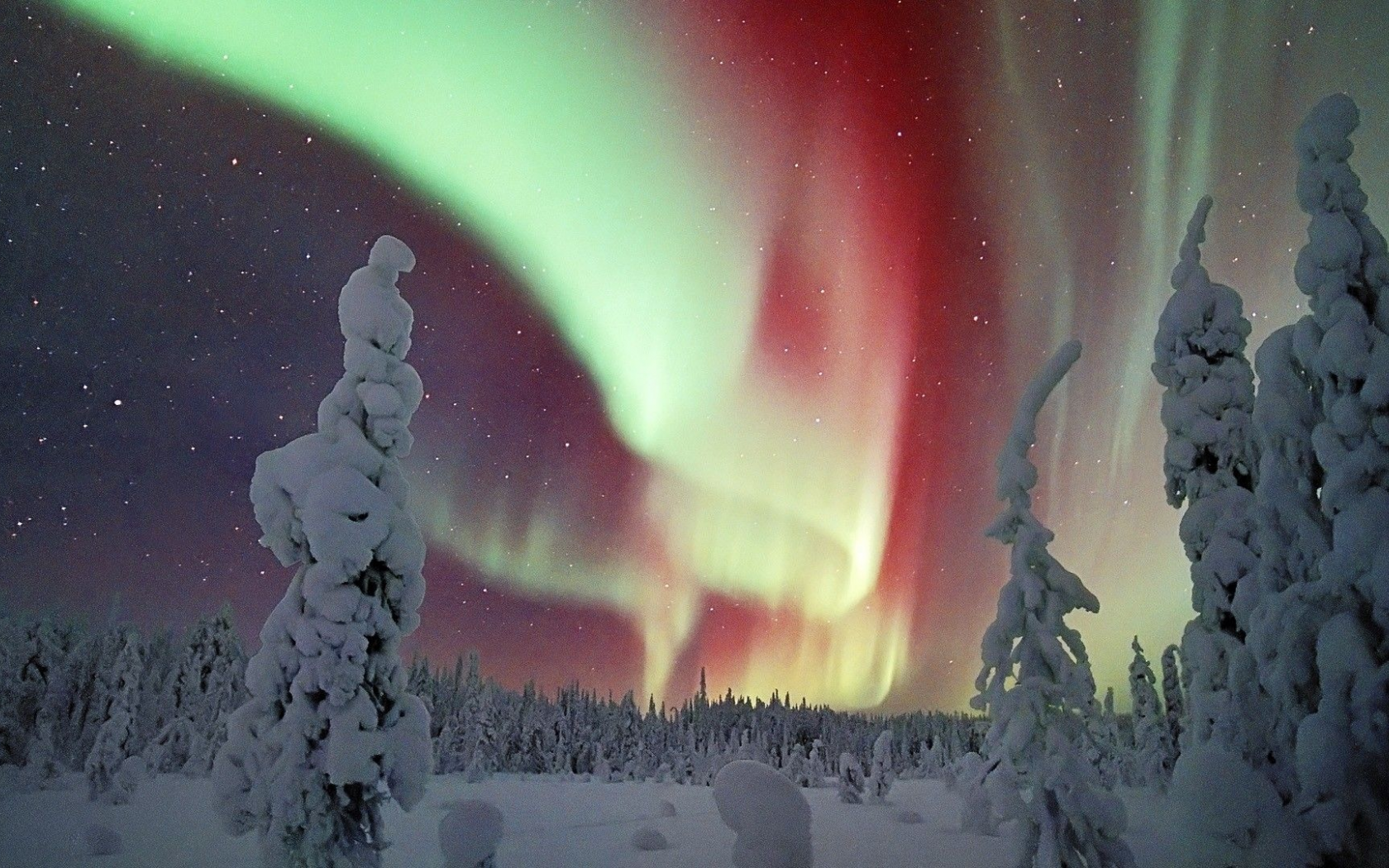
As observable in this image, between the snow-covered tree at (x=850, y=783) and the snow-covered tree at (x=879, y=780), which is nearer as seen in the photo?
the snow-covered tree at (x=850, y=783)

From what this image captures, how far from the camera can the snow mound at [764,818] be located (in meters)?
10.8

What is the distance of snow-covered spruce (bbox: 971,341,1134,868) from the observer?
474 inches

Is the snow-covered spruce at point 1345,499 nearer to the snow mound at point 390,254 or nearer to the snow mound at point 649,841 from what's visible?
the snow mound at point 390,254

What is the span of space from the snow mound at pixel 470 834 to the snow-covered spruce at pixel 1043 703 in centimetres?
1066

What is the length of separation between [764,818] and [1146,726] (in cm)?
5389

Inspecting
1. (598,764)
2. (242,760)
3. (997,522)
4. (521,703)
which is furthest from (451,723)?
(997,522)

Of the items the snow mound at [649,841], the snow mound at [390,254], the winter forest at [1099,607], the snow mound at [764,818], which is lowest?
the snow mound at [649,841]

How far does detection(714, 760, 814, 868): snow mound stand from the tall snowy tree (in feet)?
26.1

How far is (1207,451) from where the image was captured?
15.3 m

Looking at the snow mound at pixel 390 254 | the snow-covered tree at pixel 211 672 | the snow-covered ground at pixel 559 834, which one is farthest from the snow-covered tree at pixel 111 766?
the snow mound at pixel 390 254

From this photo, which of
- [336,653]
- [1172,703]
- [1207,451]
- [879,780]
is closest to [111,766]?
[336,653]

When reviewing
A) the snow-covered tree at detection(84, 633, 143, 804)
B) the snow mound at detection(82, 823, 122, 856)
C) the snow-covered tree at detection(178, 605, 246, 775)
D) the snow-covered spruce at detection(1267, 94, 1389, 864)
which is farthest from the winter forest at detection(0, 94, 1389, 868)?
the snow-covered tree at detection(178, 605, 246, 775)

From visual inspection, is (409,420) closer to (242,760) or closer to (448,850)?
(242,760)

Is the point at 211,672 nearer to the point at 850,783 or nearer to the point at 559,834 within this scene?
the point at 559,834
